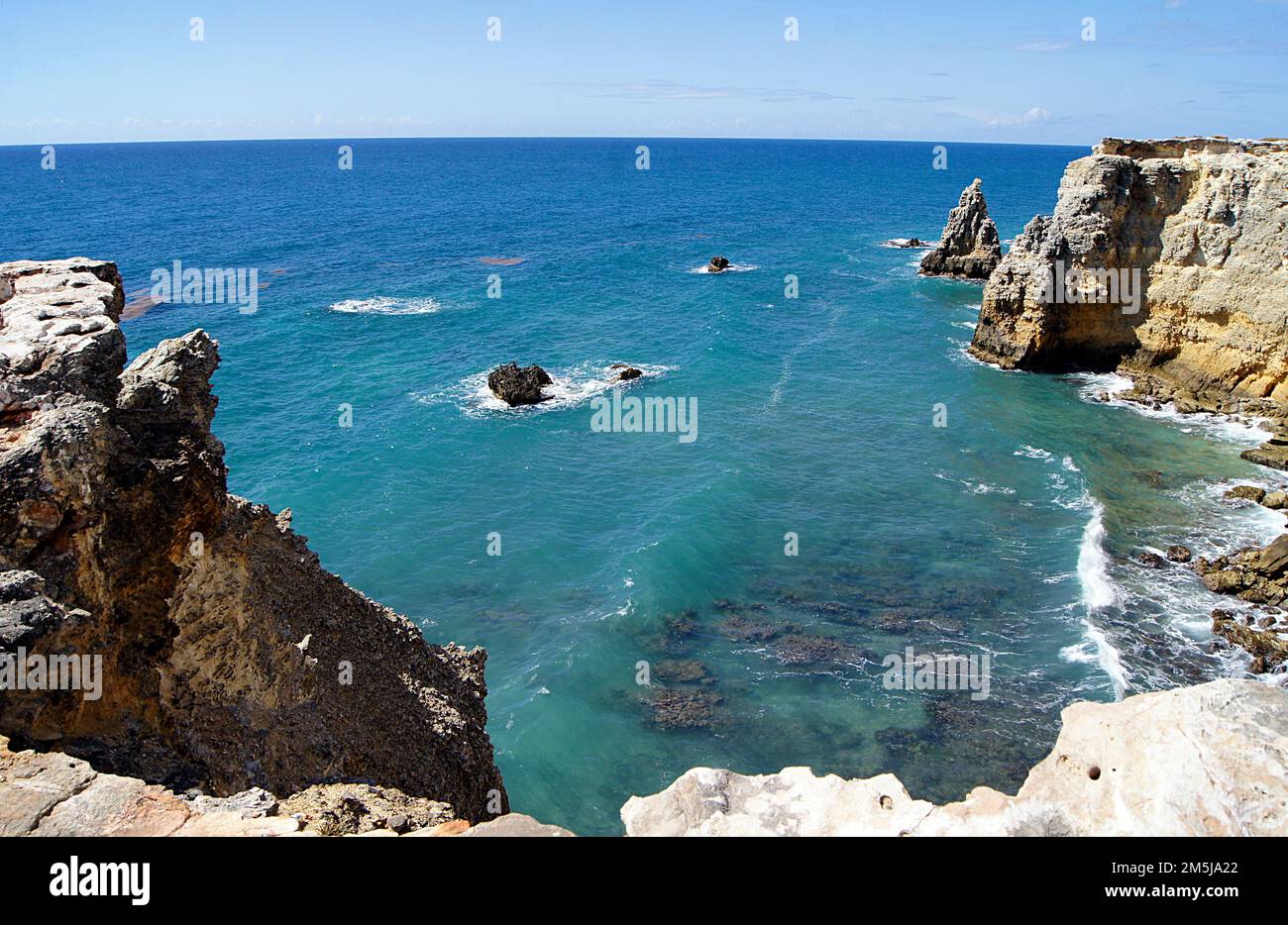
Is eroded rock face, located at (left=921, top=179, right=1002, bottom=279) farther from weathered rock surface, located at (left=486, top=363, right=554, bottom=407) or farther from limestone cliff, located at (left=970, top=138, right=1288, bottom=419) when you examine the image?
weathered rock surface, located at (left=486, top=363, right=554, bottom=407)

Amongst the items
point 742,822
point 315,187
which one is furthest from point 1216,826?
point 315,187

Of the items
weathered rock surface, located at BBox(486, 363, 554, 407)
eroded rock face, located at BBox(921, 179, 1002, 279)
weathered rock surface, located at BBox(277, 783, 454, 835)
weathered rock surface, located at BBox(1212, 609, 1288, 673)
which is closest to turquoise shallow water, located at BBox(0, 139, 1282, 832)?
weathered rock surface, located at BBox(1212, 609, 1288, 673)

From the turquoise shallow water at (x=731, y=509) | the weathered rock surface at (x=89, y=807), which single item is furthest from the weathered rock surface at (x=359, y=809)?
the turquoise shallow water at (x=731, y=509)

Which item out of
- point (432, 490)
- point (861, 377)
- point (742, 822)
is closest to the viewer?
point (742, 822)

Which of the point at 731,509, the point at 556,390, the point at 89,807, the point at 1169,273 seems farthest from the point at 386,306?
the point at 89,807

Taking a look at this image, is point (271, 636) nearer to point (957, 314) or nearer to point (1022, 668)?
point (1022, 668)

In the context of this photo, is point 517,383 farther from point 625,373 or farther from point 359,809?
point 359,809

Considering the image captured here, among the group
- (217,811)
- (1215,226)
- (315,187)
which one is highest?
(315,187)
